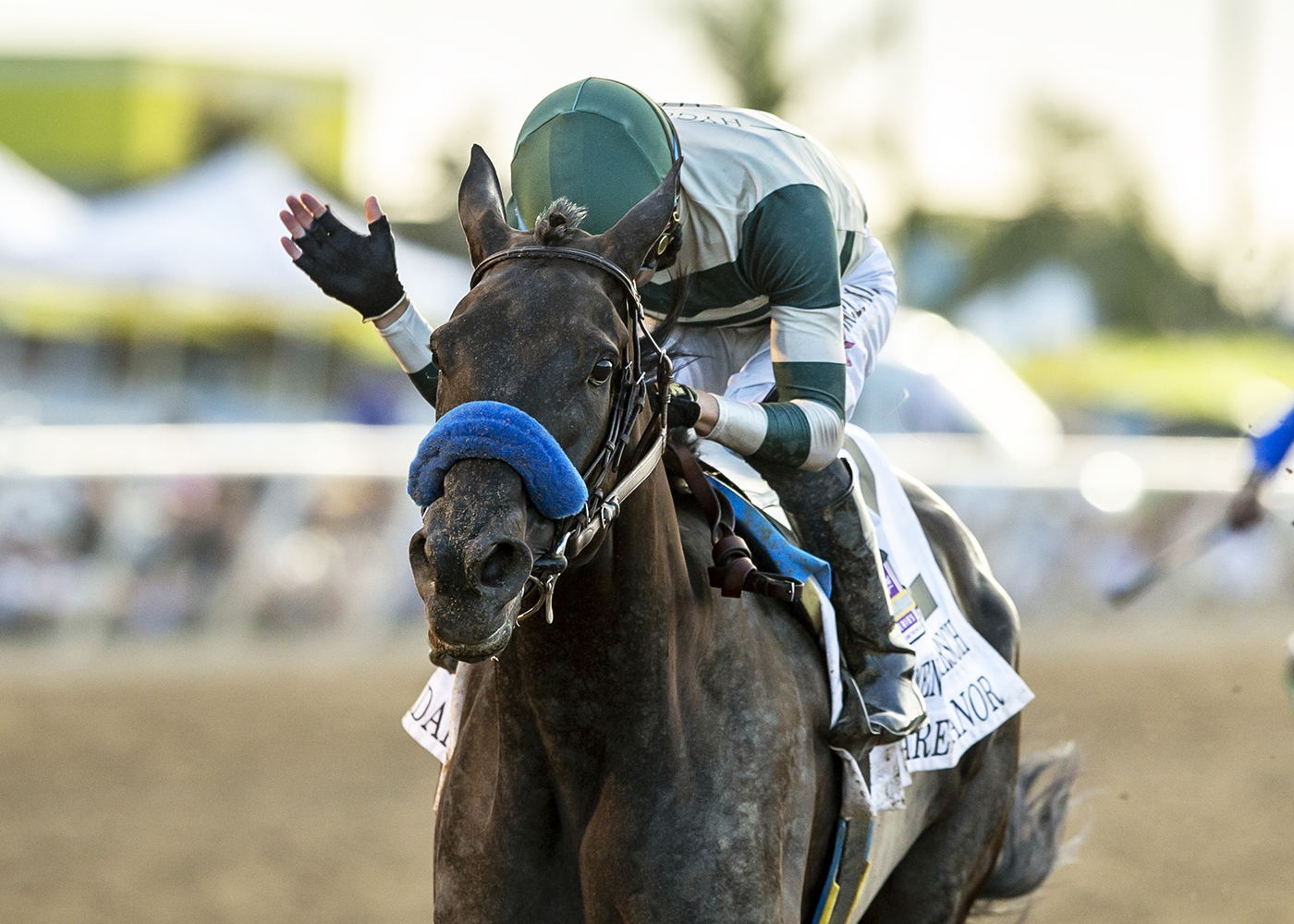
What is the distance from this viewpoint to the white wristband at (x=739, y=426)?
2816mm

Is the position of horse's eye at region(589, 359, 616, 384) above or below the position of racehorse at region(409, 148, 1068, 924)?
above

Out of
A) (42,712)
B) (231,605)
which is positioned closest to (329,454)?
(231,605)

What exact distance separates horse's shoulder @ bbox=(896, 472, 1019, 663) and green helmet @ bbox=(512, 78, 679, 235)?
67.2 inches

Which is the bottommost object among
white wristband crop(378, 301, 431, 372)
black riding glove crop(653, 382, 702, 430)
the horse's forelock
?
black riding glove crop(653, 382, 702, 430)

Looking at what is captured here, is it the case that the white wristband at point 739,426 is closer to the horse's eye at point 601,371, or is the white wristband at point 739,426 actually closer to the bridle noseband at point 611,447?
the bridle noseband at point 611,447

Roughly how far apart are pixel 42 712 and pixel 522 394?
7969mm

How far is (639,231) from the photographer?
260 centimetres

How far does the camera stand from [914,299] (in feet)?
109

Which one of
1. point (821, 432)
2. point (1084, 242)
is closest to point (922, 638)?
point (821, 432)

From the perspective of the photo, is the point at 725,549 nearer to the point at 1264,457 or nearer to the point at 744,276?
the point at 744,276

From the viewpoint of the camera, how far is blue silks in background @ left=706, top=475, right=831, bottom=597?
3.18 m

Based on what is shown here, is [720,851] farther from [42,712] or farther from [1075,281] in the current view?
[1075,281]

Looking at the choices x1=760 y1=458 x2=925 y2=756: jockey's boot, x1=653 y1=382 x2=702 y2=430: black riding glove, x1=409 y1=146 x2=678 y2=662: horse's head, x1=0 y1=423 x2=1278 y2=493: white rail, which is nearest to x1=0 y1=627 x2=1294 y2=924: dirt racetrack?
x1=0 y1=423 x2=1278 y2=493: white rail

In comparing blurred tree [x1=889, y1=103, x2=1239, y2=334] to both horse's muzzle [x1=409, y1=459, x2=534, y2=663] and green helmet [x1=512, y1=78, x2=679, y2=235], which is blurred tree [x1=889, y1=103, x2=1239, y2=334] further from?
horse's muzzle [x1=409, y1=459, x2=534, y2=663]
